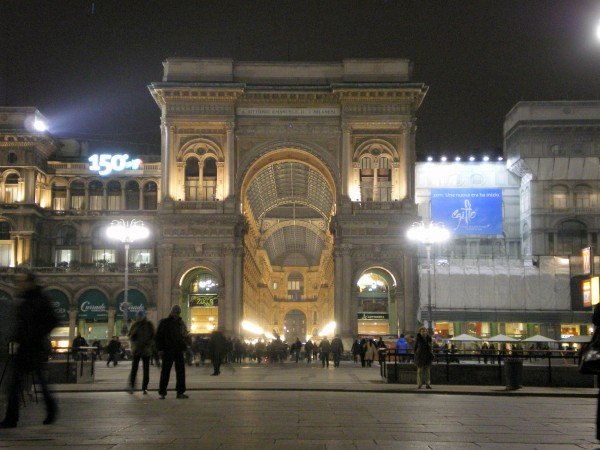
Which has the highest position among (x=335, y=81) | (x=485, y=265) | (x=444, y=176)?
(x=335, y=81)

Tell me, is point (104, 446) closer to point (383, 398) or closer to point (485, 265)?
point (383, 398)

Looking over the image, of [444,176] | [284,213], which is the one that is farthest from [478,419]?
[284,213]

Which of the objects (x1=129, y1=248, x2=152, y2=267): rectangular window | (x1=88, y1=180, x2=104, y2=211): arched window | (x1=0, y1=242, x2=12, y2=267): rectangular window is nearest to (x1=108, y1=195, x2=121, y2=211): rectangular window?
(x1=88, y1=180, x2=104, y2=211): arched window

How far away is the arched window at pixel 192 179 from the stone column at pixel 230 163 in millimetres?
2367

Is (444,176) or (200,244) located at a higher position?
(444,176)

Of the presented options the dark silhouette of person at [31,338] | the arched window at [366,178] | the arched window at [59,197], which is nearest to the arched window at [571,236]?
the arched window at [366,178]

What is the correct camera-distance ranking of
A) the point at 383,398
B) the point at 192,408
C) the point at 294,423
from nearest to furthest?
the point at 294,423, the point at 192,408, the point at 383,398

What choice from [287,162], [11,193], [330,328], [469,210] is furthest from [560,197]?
[11,193]

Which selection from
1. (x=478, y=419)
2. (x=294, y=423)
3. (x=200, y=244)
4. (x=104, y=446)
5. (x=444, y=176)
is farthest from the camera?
(x=444, y=176)

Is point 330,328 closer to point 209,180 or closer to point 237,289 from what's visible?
point 237,289

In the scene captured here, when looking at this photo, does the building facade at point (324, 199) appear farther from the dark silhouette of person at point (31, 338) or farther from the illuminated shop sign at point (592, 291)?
the dark silhouette of person at point (31, 338)

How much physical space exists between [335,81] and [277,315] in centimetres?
7862

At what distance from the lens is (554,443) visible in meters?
11.0

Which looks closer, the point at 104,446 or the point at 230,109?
the point at 104,446
